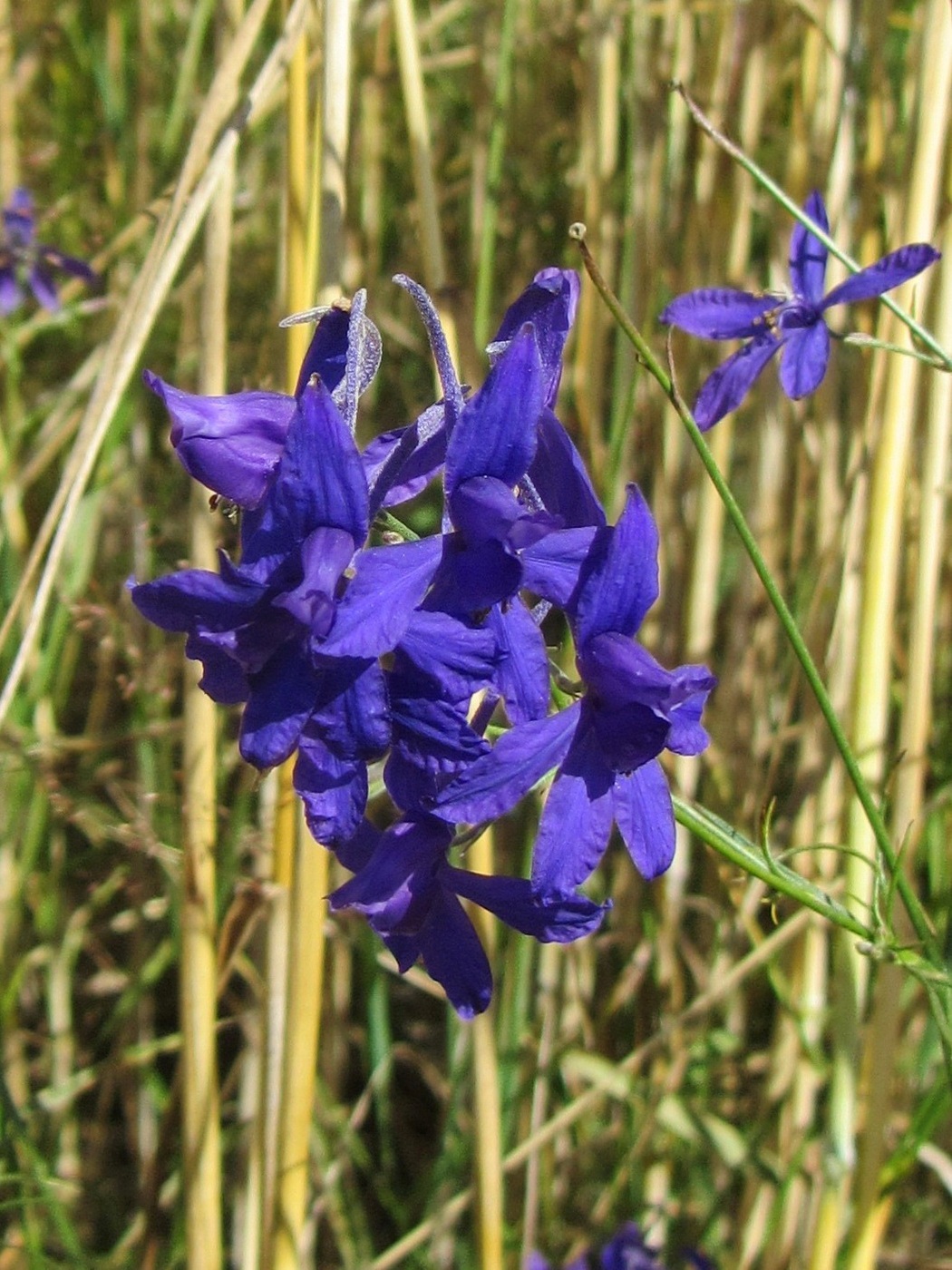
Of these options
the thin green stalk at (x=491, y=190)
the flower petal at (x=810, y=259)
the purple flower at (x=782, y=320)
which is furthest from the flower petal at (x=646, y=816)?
the thin green stalk at (x=491, y=190)

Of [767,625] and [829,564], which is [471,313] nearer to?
[829,564]

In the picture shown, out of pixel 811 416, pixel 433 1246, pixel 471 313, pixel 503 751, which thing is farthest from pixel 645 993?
pixel 503 751

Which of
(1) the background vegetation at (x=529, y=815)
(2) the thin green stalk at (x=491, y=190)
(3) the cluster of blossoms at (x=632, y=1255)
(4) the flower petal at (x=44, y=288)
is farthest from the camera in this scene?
(4) the flower petal at (x=44, y=288)

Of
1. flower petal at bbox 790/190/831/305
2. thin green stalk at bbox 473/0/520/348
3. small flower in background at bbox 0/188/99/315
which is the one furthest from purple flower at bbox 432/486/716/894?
small flower in background at bbox 0/188/99/315

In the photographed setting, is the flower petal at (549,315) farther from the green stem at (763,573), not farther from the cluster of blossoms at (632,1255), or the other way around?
the cluster of blossoms at (632,1255)

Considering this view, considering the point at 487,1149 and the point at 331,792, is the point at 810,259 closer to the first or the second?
the point at 331,792

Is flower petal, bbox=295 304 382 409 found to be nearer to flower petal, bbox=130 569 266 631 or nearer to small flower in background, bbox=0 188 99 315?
flower petal, bbox=130 569 266 631

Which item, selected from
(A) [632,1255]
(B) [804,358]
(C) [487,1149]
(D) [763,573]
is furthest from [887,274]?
(A) [632,1255]
